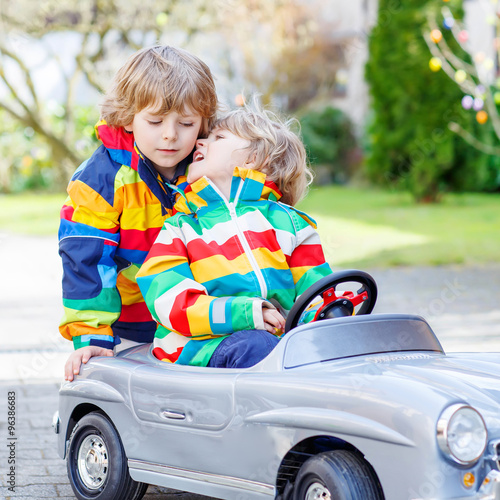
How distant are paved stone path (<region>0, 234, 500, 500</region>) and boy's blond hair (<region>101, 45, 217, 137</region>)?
1.54 m

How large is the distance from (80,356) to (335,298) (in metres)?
1.01

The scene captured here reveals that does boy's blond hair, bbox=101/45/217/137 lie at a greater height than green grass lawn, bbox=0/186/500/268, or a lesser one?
greater

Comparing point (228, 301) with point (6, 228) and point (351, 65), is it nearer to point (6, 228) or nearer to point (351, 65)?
point (6, 228)

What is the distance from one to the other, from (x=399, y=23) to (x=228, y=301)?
13.7 m

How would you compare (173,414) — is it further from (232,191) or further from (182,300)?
(232,191)

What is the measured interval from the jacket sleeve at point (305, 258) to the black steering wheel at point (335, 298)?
0.23 metres

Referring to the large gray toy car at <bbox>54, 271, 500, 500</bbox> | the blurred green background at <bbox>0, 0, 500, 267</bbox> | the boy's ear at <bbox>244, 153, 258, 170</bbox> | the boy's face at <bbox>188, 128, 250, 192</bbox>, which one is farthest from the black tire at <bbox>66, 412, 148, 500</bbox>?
the blurred green background at <bbox>0, 0, 500, 267</bbox>

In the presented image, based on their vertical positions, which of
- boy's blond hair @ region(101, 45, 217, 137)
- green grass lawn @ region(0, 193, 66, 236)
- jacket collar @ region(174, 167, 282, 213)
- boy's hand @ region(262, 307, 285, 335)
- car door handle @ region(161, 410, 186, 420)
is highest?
boy's blond hair @ region(101, 45, 217, 137)

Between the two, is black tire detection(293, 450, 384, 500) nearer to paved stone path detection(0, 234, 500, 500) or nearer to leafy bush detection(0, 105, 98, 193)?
paved stone path detection(0, 234, 500, 500)

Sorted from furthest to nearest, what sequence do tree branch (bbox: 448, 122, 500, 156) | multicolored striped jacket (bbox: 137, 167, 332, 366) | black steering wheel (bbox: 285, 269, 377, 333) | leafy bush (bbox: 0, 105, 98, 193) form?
leafy bush (bbox: 0, 105, 98, 193), tree branch (bbox: 448, 122, 500, 156), multicolored striped jacket (bbox: 137, 167, 332, 366), black steering wheel (bbox: 285, 269, 377, 333)

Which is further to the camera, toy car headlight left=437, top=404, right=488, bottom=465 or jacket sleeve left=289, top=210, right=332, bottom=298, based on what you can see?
jacket sleeve left=289, top=210, right=332, bottom=298

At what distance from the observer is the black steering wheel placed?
256 cm

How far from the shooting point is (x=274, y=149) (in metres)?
3.16

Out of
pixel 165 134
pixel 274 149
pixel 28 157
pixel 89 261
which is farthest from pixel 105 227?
pixel 28 157
